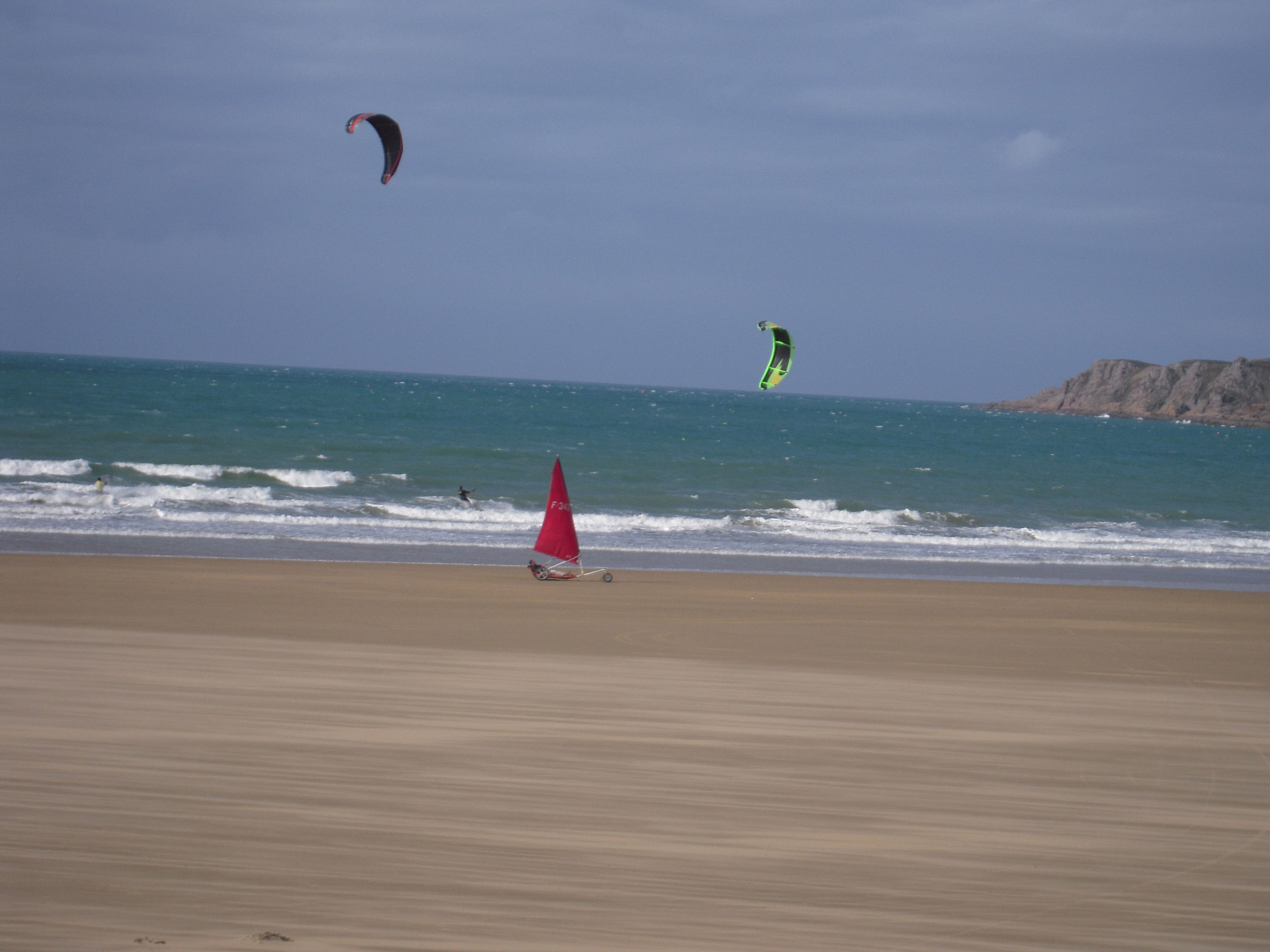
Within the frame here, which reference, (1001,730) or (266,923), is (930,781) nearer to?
(1001,730)

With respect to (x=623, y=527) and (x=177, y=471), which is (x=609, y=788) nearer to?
(x=623, y=527)

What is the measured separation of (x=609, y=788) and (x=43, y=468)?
2534 cm

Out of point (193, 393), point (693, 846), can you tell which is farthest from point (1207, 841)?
point (193, 393)

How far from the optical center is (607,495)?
27.0 m

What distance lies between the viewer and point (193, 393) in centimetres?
6575

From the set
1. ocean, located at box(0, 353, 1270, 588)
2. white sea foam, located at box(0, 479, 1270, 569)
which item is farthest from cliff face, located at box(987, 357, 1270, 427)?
white sea foam, located at box(0, 479, 1270, 569)

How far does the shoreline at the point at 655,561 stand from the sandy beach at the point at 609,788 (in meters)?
5.20

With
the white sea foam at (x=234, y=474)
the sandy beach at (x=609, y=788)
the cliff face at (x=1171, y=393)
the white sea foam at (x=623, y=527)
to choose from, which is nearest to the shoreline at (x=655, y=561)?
the white sea foam at (x=623, y=527)

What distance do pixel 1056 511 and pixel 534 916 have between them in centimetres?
2697

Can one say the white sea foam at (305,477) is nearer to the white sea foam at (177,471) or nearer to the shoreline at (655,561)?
the white sea foam at (177,471)

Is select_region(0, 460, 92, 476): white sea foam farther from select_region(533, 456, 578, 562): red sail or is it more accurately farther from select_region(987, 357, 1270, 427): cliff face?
select_region(987, 357, 1270, 427): cliff face

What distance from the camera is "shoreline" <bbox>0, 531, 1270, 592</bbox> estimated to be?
15.5 metres

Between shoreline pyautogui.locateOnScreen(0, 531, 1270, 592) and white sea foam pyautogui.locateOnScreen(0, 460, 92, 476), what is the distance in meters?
9.60

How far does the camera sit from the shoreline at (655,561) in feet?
51.0
